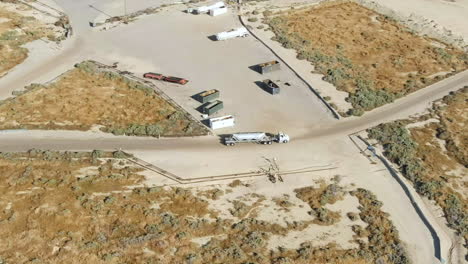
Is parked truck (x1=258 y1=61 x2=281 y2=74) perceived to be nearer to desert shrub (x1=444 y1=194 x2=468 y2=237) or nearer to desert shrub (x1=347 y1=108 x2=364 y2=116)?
desert shrub (x1=347 y1=108 x2=364 y2=116)

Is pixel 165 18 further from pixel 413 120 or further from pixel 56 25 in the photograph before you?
pixel 413 120

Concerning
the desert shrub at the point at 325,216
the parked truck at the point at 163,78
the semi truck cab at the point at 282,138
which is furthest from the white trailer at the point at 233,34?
the desert shrub at the point at 325,216

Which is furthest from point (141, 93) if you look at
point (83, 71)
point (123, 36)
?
point (123, 36)

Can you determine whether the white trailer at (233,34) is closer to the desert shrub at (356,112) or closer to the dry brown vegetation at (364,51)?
the dry brown vegetation at (364,51)

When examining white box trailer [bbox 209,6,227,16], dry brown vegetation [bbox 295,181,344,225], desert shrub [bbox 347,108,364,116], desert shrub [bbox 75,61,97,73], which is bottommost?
dry brown vegetation [bbox 295,181,344,225]

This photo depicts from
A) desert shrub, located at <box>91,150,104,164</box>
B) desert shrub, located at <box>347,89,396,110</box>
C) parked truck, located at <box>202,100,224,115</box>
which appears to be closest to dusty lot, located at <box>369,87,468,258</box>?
desert shrub, located at <box>347,89,396,110</box>

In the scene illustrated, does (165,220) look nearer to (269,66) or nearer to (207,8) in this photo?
(269,66)

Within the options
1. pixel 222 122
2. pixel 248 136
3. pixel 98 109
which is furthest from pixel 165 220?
pixel 98 109
